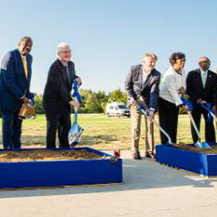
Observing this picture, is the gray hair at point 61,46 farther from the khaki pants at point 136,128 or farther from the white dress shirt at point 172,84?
the white dress shirt at point 172,84

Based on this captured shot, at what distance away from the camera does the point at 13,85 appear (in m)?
5.03

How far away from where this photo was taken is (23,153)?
4.70m

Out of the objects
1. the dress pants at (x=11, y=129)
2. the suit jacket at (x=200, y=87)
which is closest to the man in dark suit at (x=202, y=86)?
the suit jacket at (x=200, y=87)

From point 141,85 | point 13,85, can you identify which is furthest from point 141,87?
point 13,85

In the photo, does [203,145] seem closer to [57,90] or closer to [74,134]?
[74,134]

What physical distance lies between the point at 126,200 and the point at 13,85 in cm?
259

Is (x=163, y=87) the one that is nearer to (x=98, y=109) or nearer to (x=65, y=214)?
(x=65, y=214)

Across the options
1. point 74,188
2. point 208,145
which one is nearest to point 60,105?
point 74,188

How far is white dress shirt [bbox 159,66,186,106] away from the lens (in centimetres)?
592

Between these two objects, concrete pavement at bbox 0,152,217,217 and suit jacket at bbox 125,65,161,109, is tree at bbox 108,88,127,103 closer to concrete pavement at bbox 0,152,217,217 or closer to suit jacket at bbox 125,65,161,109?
suit jacket at bbox 125,65,161,109

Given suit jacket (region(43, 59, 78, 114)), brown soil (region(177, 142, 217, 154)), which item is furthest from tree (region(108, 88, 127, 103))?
suit jacket (region(43, 59, 78, 114))

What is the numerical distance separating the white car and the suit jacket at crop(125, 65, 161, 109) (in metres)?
30.8

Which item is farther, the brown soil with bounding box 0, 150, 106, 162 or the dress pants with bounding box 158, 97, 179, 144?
the dress pants with bounding box 158, 97, 179, 144

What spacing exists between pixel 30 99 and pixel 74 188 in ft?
6.63
